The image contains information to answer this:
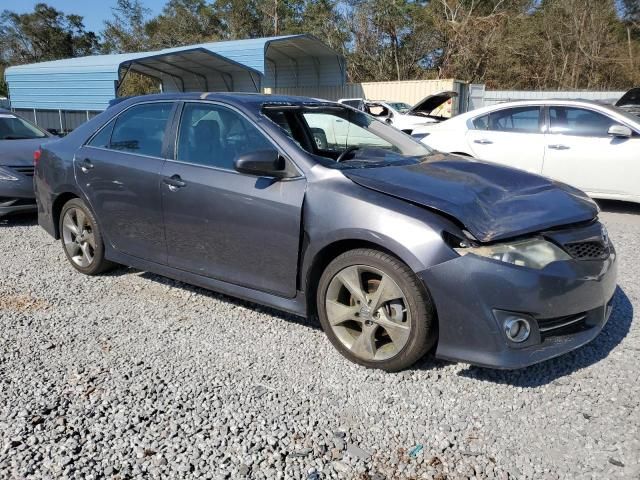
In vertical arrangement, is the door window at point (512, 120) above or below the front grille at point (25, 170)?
above

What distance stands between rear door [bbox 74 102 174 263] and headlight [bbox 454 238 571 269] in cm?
237

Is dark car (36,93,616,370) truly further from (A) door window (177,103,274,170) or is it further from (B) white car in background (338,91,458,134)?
(B) white car in background (338,91,458,134)

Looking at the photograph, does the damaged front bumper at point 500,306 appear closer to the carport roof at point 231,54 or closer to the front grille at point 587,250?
the front grille at point 587,250

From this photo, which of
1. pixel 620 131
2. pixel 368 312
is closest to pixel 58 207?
pixel 368 312

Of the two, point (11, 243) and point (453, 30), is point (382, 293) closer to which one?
point (11, 243)

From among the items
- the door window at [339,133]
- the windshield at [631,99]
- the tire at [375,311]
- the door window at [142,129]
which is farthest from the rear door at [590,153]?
the windshield at [631,99]

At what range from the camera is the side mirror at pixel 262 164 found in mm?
3307

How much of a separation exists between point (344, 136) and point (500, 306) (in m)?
2.09

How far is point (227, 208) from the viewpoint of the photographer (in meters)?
3.57

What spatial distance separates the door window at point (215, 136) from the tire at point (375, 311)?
1.02m

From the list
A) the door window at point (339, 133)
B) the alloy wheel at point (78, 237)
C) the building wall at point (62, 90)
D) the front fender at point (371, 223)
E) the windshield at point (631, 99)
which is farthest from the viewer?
the building wall at point (62, 90)

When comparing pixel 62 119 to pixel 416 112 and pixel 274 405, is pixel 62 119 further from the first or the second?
pixel 274 405

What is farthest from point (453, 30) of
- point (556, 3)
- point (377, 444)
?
point (377, 444)

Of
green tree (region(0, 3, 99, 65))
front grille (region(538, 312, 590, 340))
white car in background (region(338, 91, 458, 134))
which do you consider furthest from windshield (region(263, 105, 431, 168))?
green tree (region(0, 3, 99, 65))
